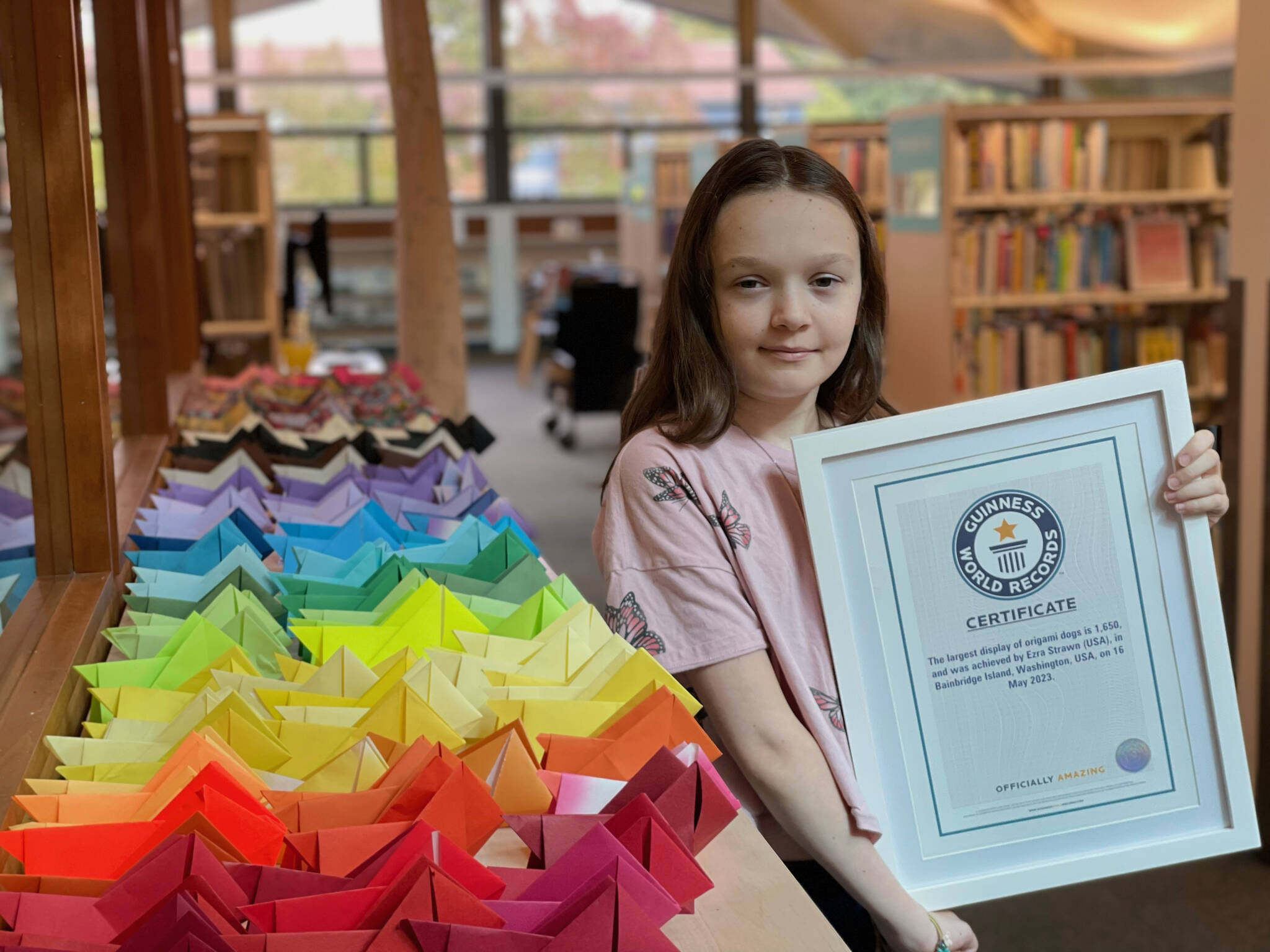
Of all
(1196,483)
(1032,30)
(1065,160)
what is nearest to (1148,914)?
(1196,483)

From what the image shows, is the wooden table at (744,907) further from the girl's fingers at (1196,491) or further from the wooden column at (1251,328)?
the wooden column at (1251,328)

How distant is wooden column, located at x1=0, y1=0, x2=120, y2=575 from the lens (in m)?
1.58

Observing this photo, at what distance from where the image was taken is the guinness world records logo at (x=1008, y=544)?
51.9 inches

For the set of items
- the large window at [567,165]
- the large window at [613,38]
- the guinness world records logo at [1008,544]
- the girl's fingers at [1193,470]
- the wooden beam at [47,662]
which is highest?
the large window at [613,38]

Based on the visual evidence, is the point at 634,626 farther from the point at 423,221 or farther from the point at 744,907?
the point at 423,221

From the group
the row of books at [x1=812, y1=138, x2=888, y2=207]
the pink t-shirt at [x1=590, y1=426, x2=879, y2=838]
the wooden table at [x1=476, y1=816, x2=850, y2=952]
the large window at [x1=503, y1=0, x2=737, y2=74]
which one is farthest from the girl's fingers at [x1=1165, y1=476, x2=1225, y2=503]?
the large window at [x1=503, y1=0, x2=737, y2=74]

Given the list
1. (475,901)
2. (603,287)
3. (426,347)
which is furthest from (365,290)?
Answer: (475,901)

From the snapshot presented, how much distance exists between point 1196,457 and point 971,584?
10.8 inches

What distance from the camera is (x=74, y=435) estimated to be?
66.5 inches

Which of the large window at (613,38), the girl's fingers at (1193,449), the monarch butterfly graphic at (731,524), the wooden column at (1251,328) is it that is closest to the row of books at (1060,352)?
the wooden column at (1251,328)

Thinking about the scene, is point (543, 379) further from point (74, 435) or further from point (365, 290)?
point (74, 435)

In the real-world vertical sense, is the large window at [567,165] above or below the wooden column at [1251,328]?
above

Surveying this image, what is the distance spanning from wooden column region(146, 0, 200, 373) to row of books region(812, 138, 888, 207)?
4580 millimetres

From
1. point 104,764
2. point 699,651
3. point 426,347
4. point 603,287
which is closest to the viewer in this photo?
point 104,764
